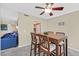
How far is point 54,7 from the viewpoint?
165 centimetres

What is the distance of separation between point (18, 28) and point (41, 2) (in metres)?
0.55

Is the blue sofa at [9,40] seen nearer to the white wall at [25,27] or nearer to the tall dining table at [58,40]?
the white wall at [25,27]

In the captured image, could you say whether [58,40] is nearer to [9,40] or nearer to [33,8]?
[33,8]

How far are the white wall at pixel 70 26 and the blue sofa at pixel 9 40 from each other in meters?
0.60

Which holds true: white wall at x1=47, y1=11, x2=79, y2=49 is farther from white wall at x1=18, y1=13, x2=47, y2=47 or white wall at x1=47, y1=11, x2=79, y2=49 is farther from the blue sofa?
the blue sofa

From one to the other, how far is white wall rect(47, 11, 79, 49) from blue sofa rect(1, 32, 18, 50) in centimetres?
60

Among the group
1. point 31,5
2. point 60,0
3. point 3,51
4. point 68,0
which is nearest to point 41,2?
point 31,5

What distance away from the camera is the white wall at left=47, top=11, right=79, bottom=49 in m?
1.60

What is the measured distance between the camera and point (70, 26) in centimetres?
164

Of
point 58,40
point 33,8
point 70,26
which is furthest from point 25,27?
point 70,26

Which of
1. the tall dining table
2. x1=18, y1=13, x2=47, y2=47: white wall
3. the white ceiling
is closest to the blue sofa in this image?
x1=18, y1=13, x2=47, y2=47: white wall

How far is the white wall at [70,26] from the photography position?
5.26 ft

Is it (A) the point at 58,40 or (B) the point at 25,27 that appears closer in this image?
(A) the point at 58,40

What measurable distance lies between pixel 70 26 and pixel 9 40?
1.00 metres
